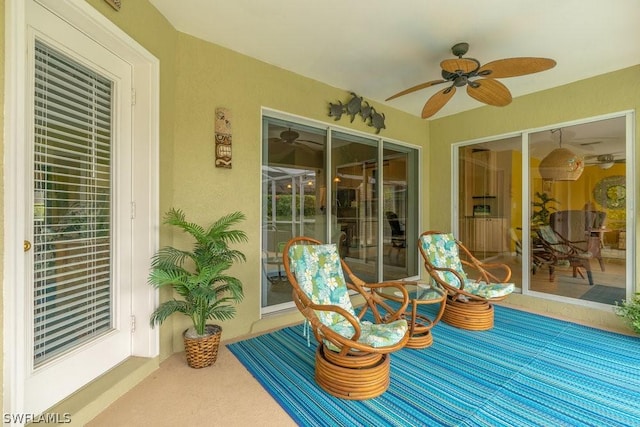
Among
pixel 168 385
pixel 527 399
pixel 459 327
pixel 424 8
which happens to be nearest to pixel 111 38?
pixel 424 8

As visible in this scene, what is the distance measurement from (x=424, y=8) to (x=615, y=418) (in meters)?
3.03

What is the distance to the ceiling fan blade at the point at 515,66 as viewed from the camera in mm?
2158

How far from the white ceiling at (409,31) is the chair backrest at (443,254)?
1.94m

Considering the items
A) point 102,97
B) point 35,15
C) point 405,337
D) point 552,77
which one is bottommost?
point 405,337

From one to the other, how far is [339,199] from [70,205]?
277cm

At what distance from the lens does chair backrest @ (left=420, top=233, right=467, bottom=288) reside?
352 centimetres

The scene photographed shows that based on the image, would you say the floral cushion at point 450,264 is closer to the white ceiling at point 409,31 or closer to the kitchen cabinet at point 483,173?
the kitchen cabinet at point 483,173

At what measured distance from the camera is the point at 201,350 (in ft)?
7.75

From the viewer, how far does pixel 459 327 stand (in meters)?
3.21

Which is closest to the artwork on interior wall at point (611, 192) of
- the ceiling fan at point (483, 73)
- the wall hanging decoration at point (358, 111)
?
the ceiling fan at point (483, 73)

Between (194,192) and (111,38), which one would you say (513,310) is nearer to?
(194,192)

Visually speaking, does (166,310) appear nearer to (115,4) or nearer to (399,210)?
(115,4)

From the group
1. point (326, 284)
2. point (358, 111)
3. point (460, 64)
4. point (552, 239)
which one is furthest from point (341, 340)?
point (552, 239)

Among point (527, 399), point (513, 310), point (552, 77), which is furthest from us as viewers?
point (513, 310)
